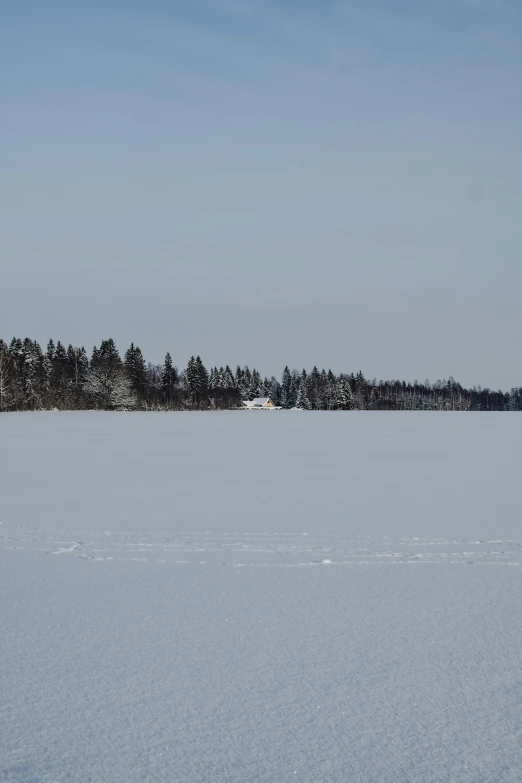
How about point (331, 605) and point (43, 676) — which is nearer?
point (43, 676)

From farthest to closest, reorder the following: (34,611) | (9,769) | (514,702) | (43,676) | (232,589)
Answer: (232,589) → (34,611) → (43,676) → (514,702) → (9,769)

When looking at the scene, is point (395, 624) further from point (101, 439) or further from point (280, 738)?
point (101, 439)

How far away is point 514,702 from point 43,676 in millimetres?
2764

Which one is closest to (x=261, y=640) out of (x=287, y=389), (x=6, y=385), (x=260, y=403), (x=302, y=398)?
(x=6, y=385)

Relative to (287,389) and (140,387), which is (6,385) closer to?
A: (140,387)

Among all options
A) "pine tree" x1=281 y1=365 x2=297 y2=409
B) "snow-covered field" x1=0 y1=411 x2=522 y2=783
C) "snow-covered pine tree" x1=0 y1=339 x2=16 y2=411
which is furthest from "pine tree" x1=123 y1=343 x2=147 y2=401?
"snow-covered field" x1=0 y1=411 x2=522 y2=783

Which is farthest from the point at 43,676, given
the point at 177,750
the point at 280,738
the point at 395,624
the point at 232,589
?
the point at 395,624

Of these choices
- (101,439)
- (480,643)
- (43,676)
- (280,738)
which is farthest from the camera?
(101,439)

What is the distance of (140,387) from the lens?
3278 inches

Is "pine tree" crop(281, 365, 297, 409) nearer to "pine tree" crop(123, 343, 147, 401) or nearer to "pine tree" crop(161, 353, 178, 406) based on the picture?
"pine tree" crop(161, 353, 178, 406)

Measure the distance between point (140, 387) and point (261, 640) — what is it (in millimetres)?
80778

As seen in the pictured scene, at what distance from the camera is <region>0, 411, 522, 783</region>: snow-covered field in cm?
293

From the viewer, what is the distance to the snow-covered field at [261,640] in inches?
115

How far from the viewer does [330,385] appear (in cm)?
11019
